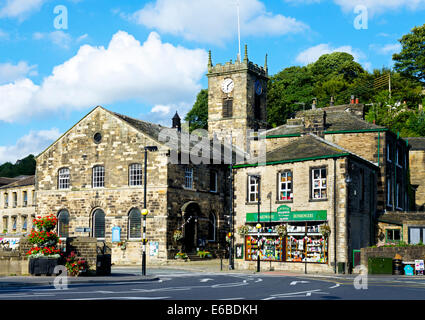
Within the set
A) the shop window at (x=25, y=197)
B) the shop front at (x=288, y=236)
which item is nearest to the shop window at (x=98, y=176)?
the shop front at (x=288, y=236)

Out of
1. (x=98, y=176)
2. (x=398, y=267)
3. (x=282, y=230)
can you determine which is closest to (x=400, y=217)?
(x=398, y=267)

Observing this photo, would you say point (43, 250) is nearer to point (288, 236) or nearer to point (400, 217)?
point (288, 236)

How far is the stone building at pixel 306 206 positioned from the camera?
1458 inches

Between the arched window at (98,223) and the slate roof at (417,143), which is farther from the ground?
the slate roof at (417,143)

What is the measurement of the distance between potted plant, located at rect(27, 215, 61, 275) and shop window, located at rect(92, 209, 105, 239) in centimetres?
2188

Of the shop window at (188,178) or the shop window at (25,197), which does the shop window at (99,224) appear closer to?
the shop window at (188,178)

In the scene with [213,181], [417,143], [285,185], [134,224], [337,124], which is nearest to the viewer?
[285,185]

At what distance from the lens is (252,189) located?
1624 inches

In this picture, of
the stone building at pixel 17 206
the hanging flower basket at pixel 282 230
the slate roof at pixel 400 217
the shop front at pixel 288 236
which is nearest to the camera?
the shop front at pixel 288 236

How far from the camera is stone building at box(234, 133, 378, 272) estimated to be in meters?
37.0

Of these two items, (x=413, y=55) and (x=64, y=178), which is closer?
(x=64, y=178)

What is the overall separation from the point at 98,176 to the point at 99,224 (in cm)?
391

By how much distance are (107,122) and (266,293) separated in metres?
32.8

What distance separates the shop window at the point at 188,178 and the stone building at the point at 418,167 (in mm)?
24040
